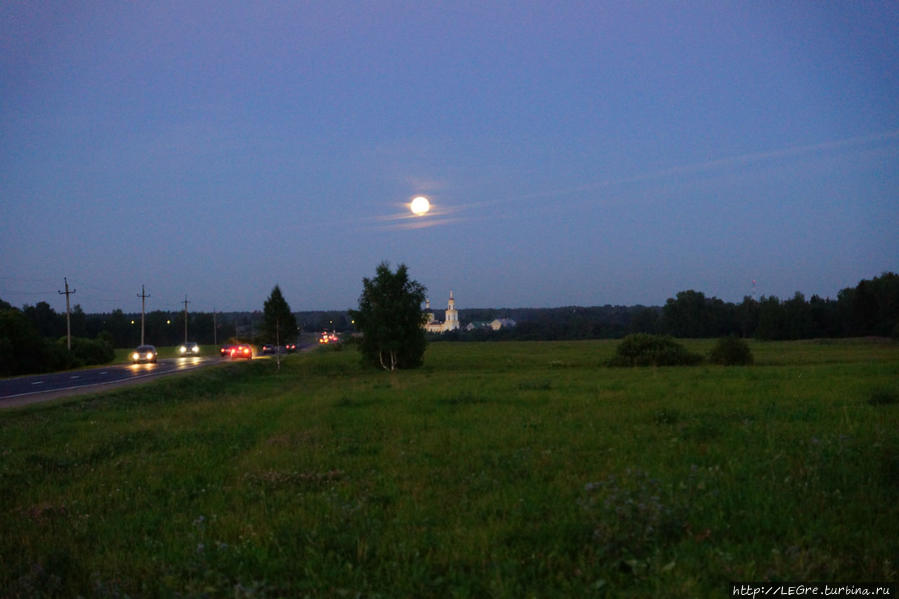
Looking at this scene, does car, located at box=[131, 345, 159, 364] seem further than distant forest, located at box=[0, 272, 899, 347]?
No

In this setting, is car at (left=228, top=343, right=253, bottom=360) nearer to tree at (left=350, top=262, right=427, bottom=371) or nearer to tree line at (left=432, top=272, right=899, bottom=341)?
tree at (left=350, top=262, right=427, bottom=371)

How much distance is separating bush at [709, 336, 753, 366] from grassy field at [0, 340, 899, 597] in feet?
99.8

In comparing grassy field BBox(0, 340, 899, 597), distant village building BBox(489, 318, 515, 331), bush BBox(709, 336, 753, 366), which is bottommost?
bush BBox(709, 336, 753, 366)

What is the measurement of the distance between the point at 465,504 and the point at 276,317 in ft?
265

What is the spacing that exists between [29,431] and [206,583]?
13.4 metres

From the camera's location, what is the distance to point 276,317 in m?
84.8

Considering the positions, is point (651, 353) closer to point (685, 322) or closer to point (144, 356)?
point (144, 356)

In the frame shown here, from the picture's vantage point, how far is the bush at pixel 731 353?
44219 millimetres

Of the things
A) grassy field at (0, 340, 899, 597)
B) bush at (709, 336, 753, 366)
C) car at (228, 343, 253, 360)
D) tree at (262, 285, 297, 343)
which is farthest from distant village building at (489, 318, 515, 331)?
grassy field at (0, 340, 899, 597)

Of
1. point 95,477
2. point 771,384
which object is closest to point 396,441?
point 95,477

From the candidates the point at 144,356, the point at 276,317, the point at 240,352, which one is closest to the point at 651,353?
the point at 240,352

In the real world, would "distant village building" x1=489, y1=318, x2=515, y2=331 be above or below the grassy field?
above

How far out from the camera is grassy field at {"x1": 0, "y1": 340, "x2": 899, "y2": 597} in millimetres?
5422

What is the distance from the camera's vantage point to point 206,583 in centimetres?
545
